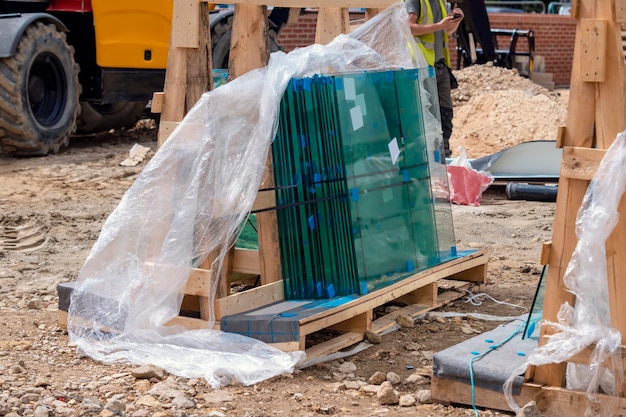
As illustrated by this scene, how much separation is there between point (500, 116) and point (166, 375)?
977cm

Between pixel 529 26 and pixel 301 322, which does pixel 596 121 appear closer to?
pixel 301 322

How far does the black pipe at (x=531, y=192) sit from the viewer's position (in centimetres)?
864

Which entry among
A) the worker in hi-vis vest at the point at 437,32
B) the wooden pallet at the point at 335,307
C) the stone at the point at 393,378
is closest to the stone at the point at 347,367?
the wooden pallet at the point at 335,307

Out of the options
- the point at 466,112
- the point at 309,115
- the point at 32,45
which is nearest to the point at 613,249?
the point at 309,115

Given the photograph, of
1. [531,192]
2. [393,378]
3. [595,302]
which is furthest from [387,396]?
[531,192]

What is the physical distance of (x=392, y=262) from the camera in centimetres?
520

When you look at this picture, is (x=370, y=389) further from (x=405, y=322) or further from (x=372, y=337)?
(x=405, y=322)

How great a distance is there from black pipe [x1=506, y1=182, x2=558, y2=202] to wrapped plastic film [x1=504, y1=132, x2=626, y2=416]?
5087 mm

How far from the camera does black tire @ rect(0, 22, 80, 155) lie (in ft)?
32.2

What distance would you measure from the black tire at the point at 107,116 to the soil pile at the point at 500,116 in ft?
13.4

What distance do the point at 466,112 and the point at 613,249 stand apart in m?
10.6

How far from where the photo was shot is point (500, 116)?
1337cm

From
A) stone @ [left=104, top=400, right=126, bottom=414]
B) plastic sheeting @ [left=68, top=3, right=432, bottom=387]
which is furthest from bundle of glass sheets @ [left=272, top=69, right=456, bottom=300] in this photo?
stone @ [left=104, top=400, right=126, bottom=414]

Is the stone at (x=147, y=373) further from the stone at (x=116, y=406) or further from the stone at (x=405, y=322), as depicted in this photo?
the stone at (x=405, y=322)
